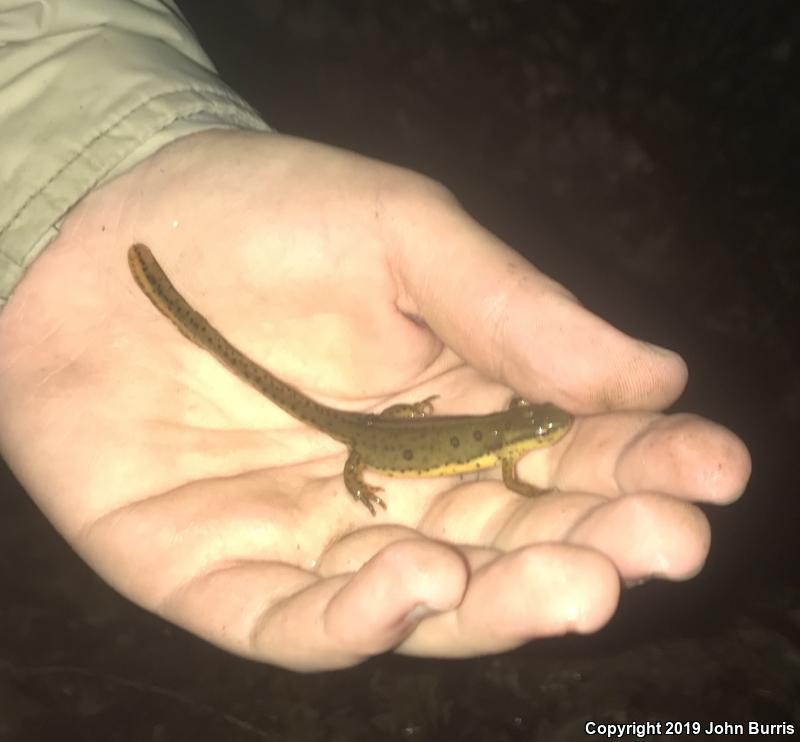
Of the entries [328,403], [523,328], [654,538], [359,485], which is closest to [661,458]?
[654,538]

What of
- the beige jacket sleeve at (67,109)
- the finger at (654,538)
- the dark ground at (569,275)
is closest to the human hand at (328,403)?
the finger at (654,538)

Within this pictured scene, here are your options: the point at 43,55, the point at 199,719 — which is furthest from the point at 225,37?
the point at 199,719

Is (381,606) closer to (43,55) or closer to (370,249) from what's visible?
(370,249)

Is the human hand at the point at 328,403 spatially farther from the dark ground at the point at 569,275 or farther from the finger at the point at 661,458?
the dark ground at the point at 569,275

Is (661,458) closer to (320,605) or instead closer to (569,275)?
(320,605)

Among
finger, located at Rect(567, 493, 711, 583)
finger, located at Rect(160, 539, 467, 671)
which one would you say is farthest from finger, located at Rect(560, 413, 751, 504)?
finger, located at Rect(160, 539, 467, 671)

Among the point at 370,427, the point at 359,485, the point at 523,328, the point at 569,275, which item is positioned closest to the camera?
the point at 523,328
